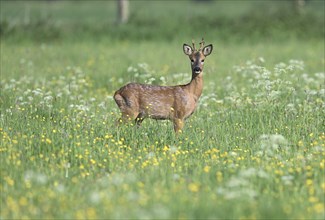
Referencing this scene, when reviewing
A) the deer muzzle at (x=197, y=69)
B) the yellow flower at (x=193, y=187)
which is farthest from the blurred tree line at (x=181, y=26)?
the yellow flower at (x=193, y=187)

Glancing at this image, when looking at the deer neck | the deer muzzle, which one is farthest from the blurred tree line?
the deer muzzle

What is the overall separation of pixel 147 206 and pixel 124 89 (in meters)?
4.23

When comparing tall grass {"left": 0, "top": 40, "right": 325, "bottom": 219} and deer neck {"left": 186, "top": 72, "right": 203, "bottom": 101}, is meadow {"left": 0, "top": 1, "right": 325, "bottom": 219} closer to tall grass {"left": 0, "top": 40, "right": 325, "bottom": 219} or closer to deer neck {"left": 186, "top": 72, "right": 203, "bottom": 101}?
tall grass {"left": 0, "top": 40, "right": 325, "bottom": 219}

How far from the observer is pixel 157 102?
1062 centimetres

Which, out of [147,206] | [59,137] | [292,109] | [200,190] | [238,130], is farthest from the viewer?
[292,109]

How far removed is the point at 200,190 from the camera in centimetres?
720

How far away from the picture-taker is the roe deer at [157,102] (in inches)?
415

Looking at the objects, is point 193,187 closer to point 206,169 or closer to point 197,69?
point 206,169

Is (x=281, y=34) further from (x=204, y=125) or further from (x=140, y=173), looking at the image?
(x=140, y=173)

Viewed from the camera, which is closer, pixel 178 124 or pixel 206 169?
pixel 206 169

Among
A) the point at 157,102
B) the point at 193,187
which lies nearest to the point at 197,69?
the point at 157,102

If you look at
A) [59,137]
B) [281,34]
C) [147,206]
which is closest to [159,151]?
[59,137]

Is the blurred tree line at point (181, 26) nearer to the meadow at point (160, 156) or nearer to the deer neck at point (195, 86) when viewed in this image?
the meadow at point (160, 156)

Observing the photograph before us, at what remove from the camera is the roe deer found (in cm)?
1055
